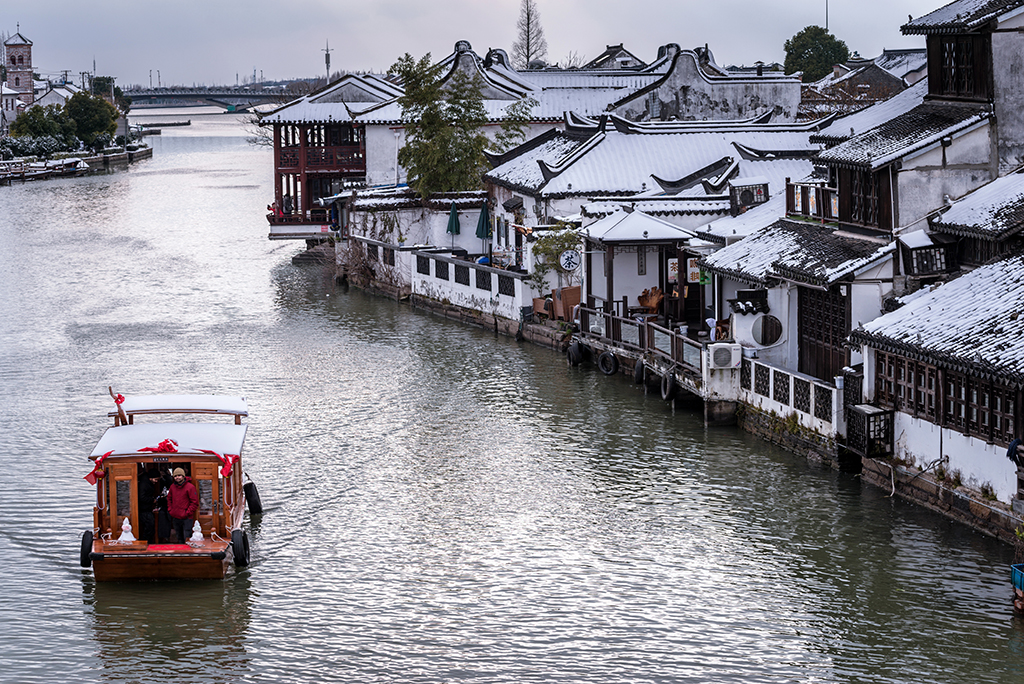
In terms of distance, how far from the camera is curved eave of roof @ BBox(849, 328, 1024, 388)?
21.2 meters

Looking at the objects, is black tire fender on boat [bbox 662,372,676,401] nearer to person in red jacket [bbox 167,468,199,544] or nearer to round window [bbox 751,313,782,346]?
round window [bbox 751,313,782,346]

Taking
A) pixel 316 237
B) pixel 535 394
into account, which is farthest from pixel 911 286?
pixel 316 237

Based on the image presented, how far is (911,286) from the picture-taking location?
92.8 feet

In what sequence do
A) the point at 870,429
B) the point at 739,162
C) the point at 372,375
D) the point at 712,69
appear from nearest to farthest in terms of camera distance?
the point at 870,429, the point at 372,375, the point at 739,162, the point at 712,69

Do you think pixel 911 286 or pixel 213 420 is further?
pixel 213 420

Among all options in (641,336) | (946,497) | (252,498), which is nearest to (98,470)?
(252,498)

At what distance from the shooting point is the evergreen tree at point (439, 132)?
59.5 metres

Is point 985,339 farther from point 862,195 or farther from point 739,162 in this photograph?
point 739,162

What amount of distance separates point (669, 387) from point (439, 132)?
1155 inches

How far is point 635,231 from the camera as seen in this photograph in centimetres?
3888

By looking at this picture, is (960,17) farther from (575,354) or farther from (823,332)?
(575,354)

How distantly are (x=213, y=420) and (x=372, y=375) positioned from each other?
6.54m

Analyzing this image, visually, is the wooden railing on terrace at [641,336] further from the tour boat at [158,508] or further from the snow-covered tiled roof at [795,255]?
the tour boat at [158,508]

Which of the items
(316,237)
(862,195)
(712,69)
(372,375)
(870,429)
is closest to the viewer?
(870,429)
